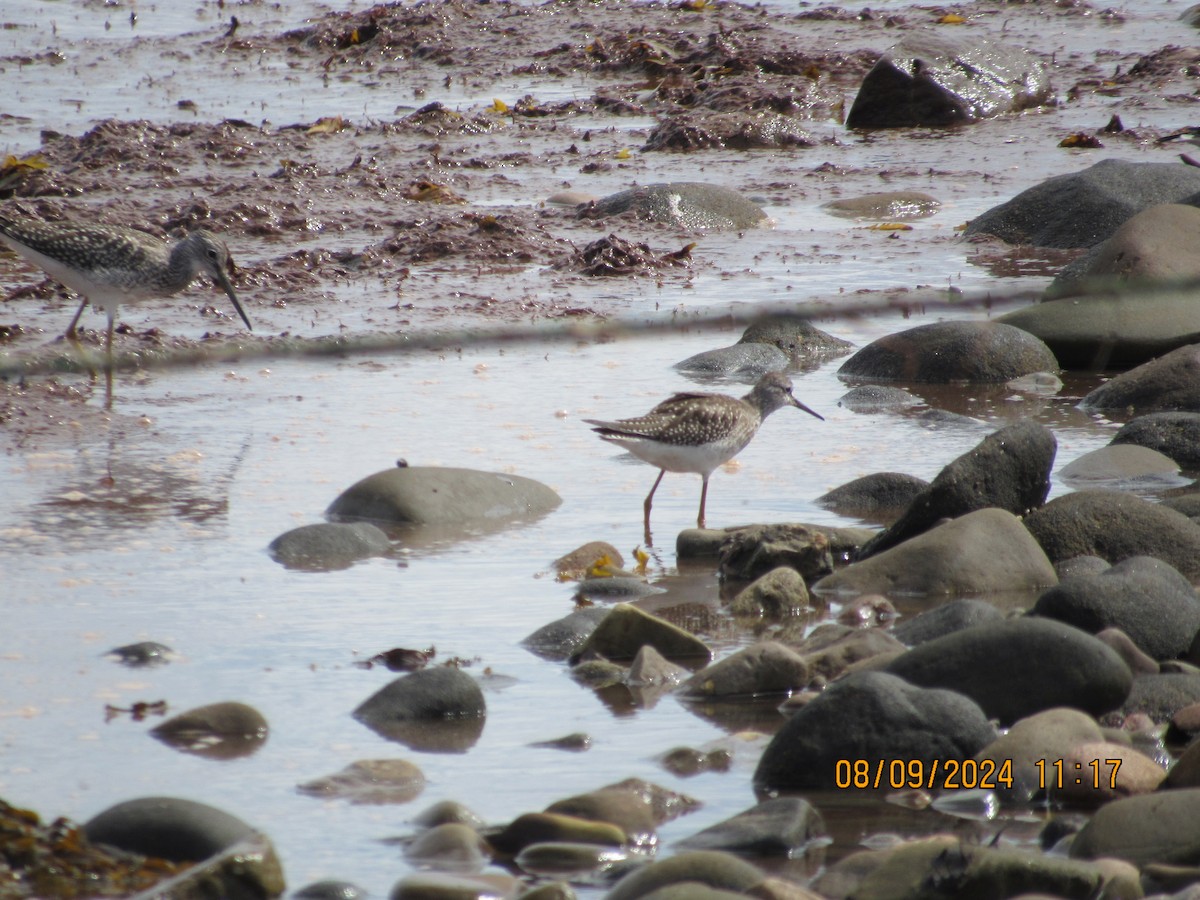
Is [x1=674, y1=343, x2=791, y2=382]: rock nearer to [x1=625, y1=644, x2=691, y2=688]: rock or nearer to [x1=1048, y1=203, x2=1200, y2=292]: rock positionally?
[x1=1048, y1=203, x2=1200, y2=292]: rock

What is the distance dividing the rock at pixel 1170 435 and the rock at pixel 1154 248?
2.00m

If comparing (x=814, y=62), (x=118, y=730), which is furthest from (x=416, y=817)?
(x=814, y=62)

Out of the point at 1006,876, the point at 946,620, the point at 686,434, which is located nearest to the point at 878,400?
the point at 686,434

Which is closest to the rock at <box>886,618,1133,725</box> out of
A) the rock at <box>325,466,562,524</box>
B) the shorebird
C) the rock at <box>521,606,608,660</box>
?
the rock at <box>521,606,608,660</box>

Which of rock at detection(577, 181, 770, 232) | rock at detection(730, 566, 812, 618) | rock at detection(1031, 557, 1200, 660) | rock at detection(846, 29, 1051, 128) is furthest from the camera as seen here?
rock at detection(846, 29, 1051, 128)

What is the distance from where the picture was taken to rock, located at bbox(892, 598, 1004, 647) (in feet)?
18.8

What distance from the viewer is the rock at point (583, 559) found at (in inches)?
275

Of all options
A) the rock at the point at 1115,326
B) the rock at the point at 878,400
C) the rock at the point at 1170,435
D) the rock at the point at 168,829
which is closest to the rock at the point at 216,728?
the rock at the point at 168,829

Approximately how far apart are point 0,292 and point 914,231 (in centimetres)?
722

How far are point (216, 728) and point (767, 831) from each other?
6.15 ft

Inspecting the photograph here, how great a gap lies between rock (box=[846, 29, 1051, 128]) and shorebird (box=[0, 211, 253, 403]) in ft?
30.6

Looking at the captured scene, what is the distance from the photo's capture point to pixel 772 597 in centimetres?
650
